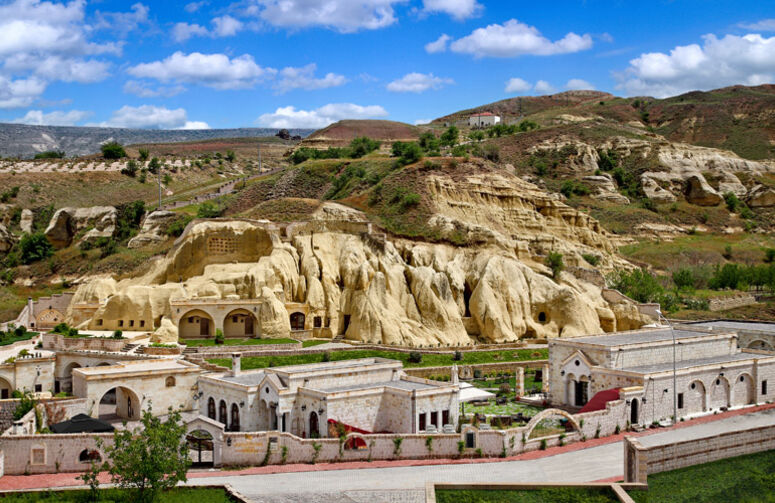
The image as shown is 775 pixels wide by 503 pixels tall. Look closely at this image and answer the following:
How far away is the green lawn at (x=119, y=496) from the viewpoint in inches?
1085

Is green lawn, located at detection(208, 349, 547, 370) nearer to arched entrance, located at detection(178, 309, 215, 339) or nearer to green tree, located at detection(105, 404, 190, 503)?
arched entrance, located at detection(178, 309, 215, 339)

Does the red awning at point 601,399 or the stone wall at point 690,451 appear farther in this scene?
the red awning at point 601,399

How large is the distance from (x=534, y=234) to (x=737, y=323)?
17628 millimetres

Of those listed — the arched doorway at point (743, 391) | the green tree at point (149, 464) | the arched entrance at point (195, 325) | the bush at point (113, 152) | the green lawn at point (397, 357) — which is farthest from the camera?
the bush at point (113, 152)

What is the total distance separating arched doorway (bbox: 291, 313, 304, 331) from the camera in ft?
176

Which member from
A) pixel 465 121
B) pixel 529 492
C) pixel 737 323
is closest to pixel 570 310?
pixel 737 323

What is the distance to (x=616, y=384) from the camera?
1528 inches

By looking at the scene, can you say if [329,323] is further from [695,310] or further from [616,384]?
[695,310]

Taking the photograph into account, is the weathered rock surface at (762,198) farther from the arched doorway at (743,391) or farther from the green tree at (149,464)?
the green tree at (149,464)

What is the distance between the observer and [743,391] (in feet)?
138

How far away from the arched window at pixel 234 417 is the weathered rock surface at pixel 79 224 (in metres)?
37.5

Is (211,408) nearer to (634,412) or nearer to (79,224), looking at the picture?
(634,412)

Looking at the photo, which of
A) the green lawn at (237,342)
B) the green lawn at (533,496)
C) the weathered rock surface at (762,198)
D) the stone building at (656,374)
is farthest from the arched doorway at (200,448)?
the weathered rock surface at (762,198)

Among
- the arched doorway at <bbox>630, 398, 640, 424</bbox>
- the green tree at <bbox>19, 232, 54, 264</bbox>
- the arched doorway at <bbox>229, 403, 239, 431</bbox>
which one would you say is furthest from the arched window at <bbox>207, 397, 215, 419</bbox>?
the green tree at <bbox>19, 232, 54, 264</bbox>
